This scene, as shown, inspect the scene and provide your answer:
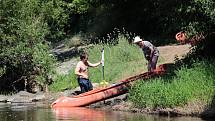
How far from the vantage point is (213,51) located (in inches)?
795

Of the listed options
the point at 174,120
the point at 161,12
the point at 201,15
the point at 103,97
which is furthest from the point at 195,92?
the point at 161,12

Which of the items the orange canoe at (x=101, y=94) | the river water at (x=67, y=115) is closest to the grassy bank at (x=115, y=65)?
the orange canoe at (x=101, y=94)

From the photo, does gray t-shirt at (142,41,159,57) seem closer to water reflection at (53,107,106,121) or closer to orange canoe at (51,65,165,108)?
orange canoe at (51,65,165,108)

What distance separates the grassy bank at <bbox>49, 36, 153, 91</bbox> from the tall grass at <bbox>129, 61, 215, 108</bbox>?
19.9ft

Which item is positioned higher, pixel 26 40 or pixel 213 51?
pixel 26 40

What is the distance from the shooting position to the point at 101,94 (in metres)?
20.6

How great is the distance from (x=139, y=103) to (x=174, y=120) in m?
2.85

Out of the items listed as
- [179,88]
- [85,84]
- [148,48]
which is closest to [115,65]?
[85,84]

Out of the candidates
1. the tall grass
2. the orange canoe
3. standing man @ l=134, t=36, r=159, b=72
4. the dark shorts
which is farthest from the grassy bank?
the tall grass

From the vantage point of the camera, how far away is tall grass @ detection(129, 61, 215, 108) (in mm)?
17375

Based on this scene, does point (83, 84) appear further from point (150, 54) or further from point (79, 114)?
point (79, 114)

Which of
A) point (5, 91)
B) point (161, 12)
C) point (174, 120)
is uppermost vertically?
point (161, 12)

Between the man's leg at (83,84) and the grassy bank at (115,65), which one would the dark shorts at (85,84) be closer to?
the man's leg at (83,84)

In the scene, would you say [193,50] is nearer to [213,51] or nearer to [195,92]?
[213,51]
